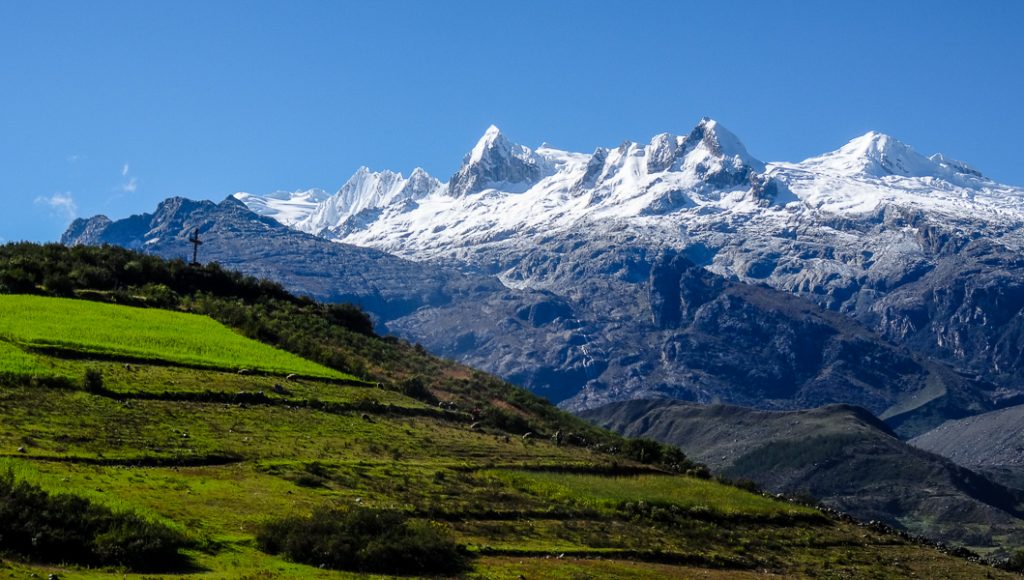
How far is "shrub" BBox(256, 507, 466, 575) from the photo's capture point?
40062mm

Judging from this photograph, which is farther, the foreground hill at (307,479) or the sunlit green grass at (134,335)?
the sunlit green grass at (134,335)

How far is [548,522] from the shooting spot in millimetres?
52031

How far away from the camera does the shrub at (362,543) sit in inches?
1577

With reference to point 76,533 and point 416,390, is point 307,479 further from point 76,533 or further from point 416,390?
point 416,390

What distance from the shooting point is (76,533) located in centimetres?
3525

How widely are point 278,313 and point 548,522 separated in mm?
51559

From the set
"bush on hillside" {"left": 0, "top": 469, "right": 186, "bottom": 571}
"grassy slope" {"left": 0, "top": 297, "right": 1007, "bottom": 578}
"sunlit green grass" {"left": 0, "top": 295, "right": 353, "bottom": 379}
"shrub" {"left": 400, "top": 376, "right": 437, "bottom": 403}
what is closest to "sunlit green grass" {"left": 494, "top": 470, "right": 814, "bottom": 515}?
"grassy slope" {"left": 0, "top": 297, "right": 1007, "bottom": 578}

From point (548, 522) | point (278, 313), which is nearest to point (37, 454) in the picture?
point (548, 522)

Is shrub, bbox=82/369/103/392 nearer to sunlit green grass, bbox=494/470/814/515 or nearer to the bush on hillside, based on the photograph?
sunlit green grass, bbox=494/470/814/515

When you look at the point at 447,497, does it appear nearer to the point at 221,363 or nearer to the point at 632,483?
the point at 632,483

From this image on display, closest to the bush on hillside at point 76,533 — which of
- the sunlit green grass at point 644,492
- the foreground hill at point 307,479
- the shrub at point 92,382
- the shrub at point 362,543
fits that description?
the foreground hill at point 307,479

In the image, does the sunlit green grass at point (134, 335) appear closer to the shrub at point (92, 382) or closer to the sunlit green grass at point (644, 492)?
the shrub at point (92, 382)

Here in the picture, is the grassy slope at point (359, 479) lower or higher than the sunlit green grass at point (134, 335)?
lower

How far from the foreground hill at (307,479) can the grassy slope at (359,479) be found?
153 mm
